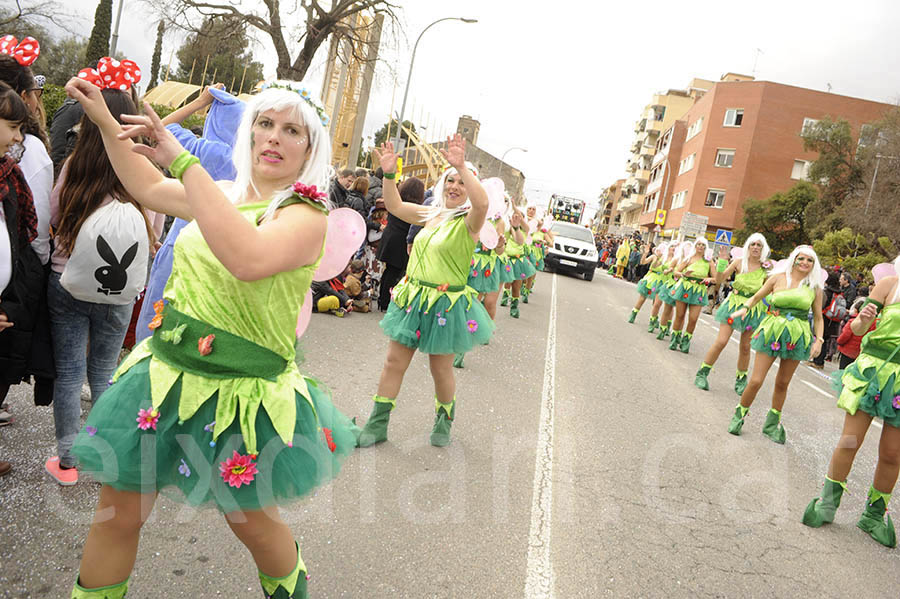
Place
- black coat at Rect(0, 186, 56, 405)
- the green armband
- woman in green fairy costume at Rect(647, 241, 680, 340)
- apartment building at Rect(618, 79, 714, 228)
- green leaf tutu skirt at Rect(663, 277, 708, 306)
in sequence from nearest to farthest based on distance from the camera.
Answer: the green armband → black coat at Rect(0, 186, 56, 405) → green leaf tutu skirt at Rect(663, 277, 708, 306) → woman in green fairy costume at Rect(647, 241, 680, 340) → apartment building at Rect(618, 79, 714, 228)

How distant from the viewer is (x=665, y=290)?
473 inches

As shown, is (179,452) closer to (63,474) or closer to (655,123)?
(63,474)

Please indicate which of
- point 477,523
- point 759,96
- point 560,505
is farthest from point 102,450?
point 759,96

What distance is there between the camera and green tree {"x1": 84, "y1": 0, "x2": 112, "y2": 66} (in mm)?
26500

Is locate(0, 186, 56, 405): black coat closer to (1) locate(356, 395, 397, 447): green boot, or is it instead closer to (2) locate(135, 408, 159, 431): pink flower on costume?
(2) locate(135, 408, 159, 431): pink flower on costume

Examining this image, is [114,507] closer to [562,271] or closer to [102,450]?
[102,450]

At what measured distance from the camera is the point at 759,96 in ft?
143

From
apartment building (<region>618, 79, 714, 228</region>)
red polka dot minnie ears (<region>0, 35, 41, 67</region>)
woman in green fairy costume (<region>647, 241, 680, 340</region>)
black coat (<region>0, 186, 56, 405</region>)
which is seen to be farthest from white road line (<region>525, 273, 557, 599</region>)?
apartment building (<region>618, 79, 714, 228</region>)

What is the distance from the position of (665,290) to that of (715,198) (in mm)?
37759

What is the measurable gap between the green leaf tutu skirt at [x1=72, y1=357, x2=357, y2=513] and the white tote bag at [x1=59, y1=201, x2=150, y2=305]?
1236mm

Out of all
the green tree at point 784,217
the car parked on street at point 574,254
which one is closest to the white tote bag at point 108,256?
the car parked on street at point 574,254

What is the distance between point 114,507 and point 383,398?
260 centimetres

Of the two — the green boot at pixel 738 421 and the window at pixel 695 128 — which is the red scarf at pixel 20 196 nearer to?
the green boot at pixel 738 421

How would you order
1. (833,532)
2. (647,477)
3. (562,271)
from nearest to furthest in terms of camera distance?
(833,532)
(647,477)
(562,271)
